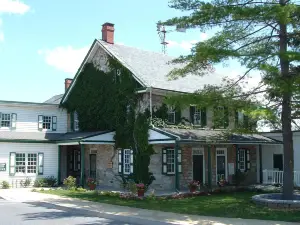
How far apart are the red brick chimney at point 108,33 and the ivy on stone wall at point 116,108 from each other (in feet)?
6.69

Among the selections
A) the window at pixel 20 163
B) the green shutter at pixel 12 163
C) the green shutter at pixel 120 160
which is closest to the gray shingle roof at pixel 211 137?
the green shutter at pixel 120 160

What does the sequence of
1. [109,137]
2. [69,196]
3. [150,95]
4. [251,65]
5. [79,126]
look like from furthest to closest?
[79,126]
[109,137]
[150,95]
[69,196]
[251,65]

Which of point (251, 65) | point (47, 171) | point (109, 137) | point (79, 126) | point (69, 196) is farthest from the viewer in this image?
point (79, 126)

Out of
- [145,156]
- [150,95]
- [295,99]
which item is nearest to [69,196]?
[145,156]

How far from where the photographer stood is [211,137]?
19859 millimetres

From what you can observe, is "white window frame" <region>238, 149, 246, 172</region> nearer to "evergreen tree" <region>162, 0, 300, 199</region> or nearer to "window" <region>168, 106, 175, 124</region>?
"window" <region>168, 106, 175, 124</region>

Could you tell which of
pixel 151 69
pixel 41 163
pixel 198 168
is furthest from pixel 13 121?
pixel 198 168

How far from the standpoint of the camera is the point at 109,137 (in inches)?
998

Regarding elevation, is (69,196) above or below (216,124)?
below

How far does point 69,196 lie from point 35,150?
7556mm

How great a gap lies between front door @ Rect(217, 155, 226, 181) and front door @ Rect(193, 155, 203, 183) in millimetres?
1536

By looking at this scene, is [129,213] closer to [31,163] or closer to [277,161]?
[31,163]

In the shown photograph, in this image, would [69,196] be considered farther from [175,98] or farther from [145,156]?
[175,98]

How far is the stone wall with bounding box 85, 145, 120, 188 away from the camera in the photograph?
2583 cm
